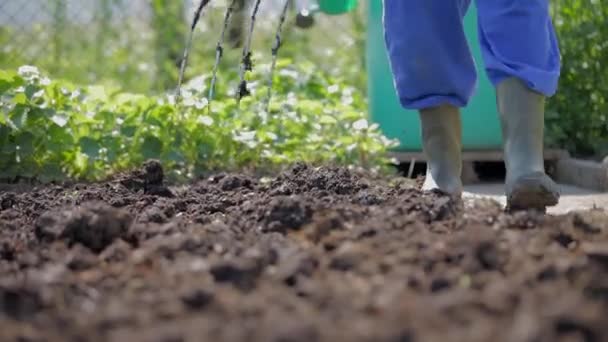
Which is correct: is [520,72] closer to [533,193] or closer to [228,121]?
[533,193]

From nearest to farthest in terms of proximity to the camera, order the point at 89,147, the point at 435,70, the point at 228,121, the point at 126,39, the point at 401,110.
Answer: the point at 435,70, the point at 89,147, the point at 228,121, the point at 401,110, the point at 126,39

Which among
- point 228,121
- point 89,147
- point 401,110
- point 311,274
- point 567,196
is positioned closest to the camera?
point 311,274

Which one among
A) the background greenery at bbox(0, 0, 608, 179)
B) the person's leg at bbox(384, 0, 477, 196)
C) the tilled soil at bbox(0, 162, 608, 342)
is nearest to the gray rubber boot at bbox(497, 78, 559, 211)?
the person's leg at bbox(384, 0, 477, 196)

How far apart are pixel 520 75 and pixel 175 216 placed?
0.97 meters

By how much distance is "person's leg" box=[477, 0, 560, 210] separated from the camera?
2.77m

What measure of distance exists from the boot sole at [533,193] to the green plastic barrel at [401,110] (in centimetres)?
183

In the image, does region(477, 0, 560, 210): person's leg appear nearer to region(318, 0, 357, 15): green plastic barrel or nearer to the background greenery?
the background greenery

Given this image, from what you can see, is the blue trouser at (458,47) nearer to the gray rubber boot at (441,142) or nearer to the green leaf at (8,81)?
the gray rubber boot at (441,142)

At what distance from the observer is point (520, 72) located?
9.10 feet

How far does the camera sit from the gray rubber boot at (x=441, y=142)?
9.80 feet

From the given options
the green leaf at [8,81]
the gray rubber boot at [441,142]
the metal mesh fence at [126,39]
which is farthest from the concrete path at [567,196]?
the metal mesh fence at [126,39]

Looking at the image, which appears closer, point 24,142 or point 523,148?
point 523,148

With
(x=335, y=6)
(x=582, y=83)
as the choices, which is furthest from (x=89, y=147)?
(x=582, y=83)

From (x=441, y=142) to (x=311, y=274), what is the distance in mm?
1326
